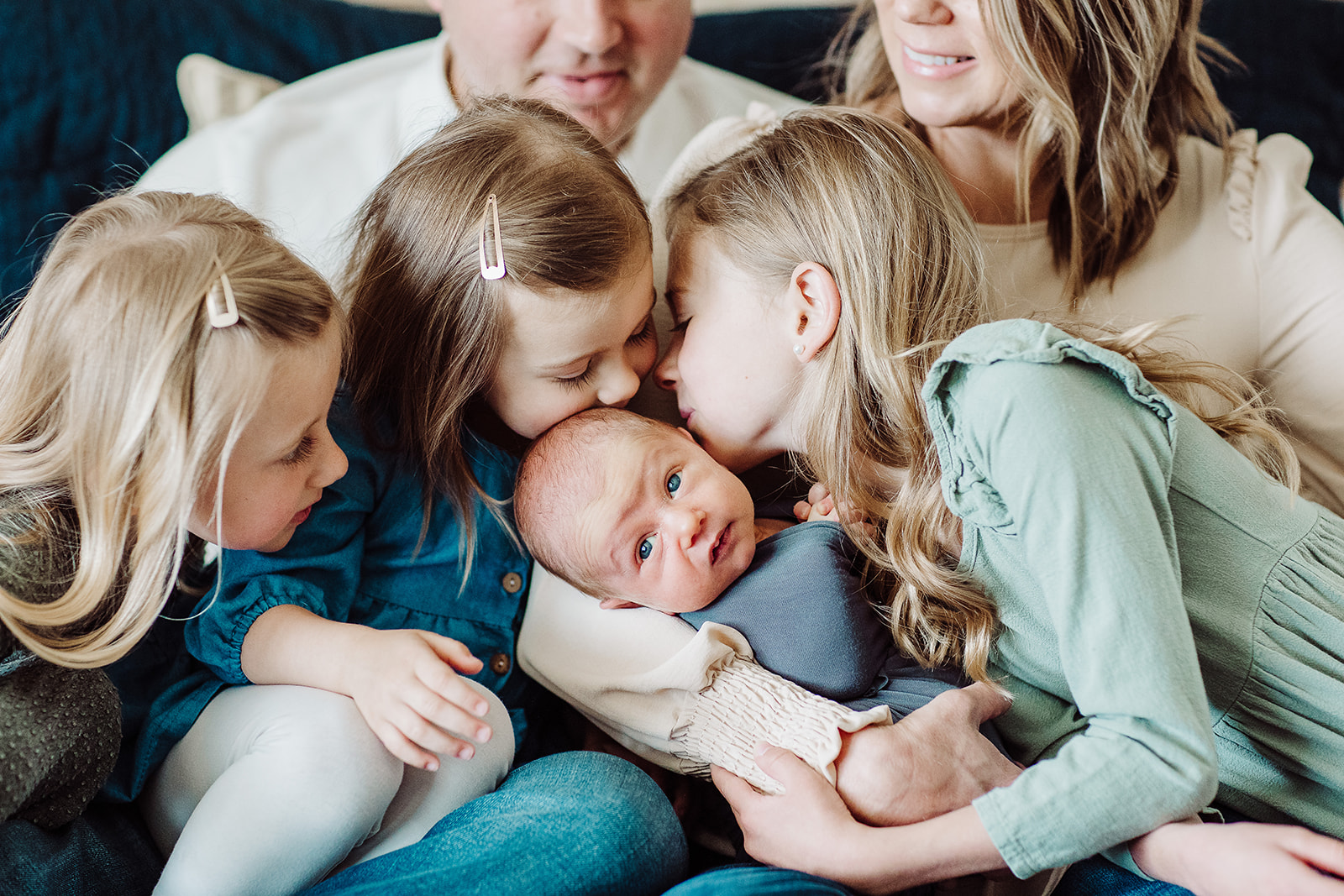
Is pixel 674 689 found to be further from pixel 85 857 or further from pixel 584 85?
pixel 584 85

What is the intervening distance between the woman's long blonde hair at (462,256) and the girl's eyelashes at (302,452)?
0.54 feet

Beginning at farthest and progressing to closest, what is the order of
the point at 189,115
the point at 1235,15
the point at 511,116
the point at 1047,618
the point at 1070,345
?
the point at 1235,15, the point at 189,115, the point at 511,116, the point at 1047,618, the point at 1070,345

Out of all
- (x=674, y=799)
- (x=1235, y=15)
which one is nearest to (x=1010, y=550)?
(x=674, y=799)

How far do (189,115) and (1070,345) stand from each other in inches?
52.7

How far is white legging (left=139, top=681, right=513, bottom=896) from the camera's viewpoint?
0.93m

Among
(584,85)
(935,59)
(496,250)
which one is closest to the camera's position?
(496,250)

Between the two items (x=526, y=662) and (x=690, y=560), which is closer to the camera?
(x=690, y=560)

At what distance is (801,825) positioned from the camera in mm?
939

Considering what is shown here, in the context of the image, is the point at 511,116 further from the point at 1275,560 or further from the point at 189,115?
the point at 1275,560

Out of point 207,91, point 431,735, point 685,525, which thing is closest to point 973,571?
point 685,525

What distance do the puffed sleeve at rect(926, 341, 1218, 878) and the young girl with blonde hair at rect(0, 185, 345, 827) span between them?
61cm

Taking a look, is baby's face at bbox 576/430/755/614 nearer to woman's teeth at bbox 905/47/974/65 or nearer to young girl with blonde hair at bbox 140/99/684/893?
young girl with blonde hair at bbox 140/99/684/893

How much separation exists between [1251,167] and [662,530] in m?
0.99

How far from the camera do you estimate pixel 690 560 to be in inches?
42.3
